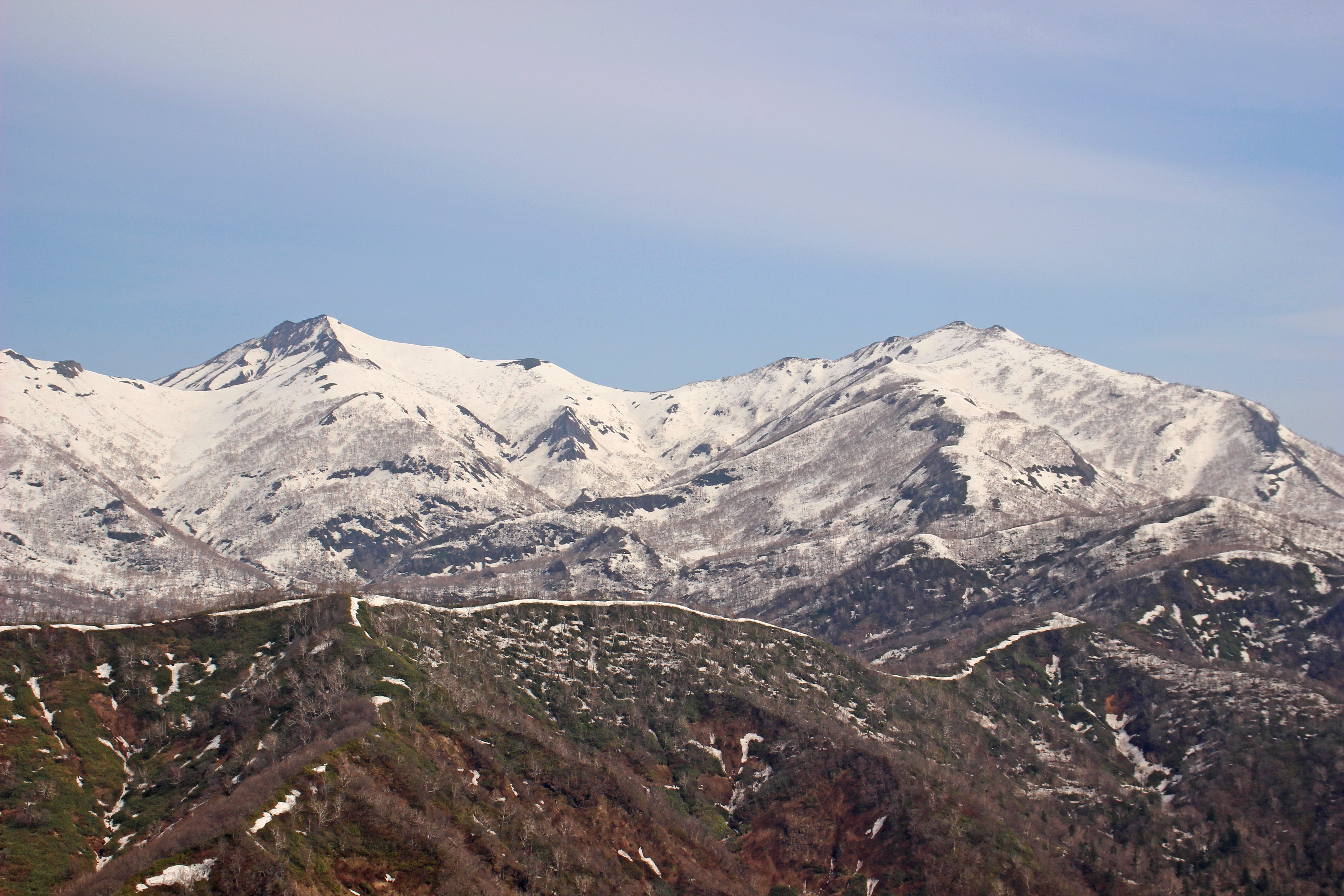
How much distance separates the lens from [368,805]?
199250 mm

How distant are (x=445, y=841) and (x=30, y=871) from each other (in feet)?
207

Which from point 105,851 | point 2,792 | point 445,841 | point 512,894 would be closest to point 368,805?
point 445,841

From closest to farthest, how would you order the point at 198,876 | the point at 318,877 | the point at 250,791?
the point at 198,876 < the point at 318,877 < the point at 250,791

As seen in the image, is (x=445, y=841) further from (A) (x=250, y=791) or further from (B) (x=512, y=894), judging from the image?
(A) (x=250, y=791)

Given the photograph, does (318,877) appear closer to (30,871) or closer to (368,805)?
(368,805)

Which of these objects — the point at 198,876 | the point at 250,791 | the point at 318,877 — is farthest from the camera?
the point at 250,791

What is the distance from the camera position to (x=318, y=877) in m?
178

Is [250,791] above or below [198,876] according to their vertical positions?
above

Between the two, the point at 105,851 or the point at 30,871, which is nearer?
Answer: the point at 30,871

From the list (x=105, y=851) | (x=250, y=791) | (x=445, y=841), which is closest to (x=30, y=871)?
(x=105, y=851)

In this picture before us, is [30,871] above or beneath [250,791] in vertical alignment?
beneath

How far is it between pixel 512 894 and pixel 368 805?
28150 mm

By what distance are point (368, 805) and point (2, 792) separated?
62.0 m

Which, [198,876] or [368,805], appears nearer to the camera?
[198,876]
